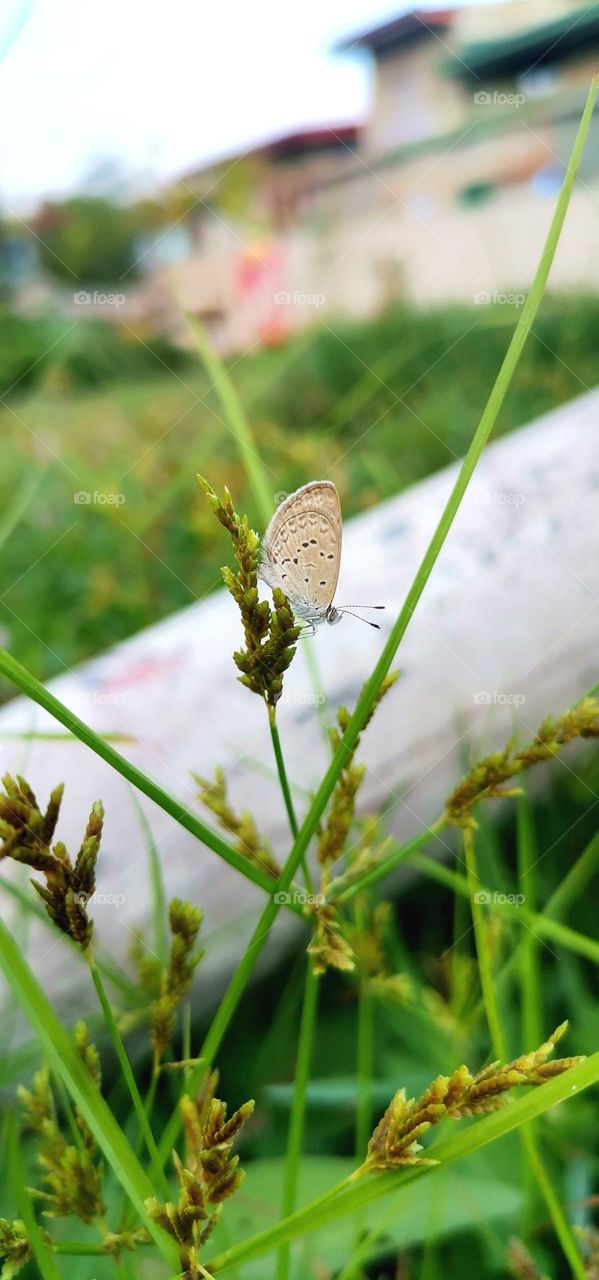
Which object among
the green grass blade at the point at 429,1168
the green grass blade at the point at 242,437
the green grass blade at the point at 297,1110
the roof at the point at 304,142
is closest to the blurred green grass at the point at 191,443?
the green grass blade at the point at 242,437

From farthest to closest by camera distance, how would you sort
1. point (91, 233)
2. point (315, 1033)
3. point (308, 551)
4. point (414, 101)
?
point (91, 233)
point (414, 101)
point (315, 1033)
point (308, 551)

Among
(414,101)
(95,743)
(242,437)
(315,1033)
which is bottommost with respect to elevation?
(315,1033)

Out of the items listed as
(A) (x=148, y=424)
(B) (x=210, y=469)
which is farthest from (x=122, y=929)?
(A) (x=148, y=424)

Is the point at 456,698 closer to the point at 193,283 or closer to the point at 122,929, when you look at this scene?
the point at 122,929

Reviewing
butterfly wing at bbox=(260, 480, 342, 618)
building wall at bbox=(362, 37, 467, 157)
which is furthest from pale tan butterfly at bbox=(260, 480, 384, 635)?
building wall at bbox=(362, 37, 467, 157)

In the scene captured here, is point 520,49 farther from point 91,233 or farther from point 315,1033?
point 315,1033

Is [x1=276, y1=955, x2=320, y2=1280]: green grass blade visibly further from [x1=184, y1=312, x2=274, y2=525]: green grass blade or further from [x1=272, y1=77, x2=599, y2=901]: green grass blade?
[x1=184, y1=312, x2=274, y2=525]: green grass blade

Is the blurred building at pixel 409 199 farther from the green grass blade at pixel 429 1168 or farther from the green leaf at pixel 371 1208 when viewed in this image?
the green grass blade at pixel 429 1168

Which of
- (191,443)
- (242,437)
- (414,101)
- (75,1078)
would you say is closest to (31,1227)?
(75,1078)
